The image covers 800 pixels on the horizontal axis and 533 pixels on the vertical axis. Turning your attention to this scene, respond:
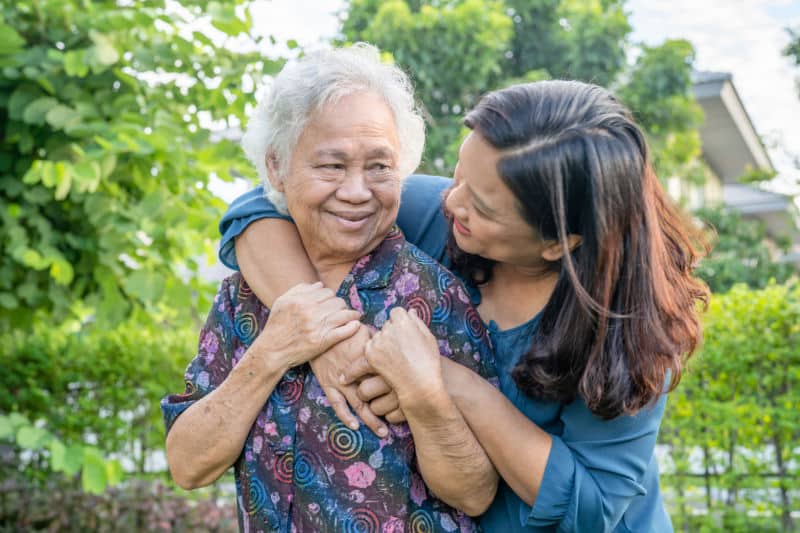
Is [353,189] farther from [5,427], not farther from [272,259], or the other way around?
[5,427]

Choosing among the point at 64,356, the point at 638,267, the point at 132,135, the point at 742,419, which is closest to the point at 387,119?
the point at 638,267

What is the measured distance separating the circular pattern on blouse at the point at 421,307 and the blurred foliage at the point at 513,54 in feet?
31.3

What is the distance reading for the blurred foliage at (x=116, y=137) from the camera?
4.04 meters

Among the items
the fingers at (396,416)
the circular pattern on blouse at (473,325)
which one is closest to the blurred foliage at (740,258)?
the circular pattern on blouse at (473,325)

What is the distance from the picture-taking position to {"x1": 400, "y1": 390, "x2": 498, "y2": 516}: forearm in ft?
5.65

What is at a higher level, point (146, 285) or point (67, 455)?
point (146, 285)

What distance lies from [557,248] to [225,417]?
76 centimetres

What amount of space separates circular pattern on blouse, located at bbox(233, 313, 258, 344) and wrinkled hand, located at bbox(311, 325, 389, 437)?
8.9 inches

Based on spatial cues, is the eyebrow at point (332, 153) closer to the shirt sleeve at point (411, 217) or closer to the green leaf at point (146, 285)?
the shirt sleeve at point (411, 217)

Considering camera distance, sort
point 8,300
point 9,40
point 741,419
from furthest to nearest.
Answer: point 741,419 < point 8,300 < point 9,40

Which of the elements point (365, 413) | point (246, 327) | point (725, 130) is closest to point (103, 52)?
point (246, 327)

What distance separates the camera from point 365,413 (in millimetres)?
1794

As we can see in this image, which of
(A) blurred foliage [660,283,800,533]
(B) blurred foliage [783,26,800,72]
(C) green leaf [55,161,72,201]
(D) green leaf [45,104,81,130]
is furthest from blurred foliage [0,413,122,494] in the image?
(B) blurred foliage [783,26,800,72]

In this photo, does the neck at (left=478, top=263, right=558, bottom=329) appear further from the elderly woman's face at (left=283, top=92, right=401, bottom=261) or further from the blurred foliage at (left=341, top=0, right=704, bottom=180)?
the blurred foliage at (left=341, top=0, right=704, bottom=180)
